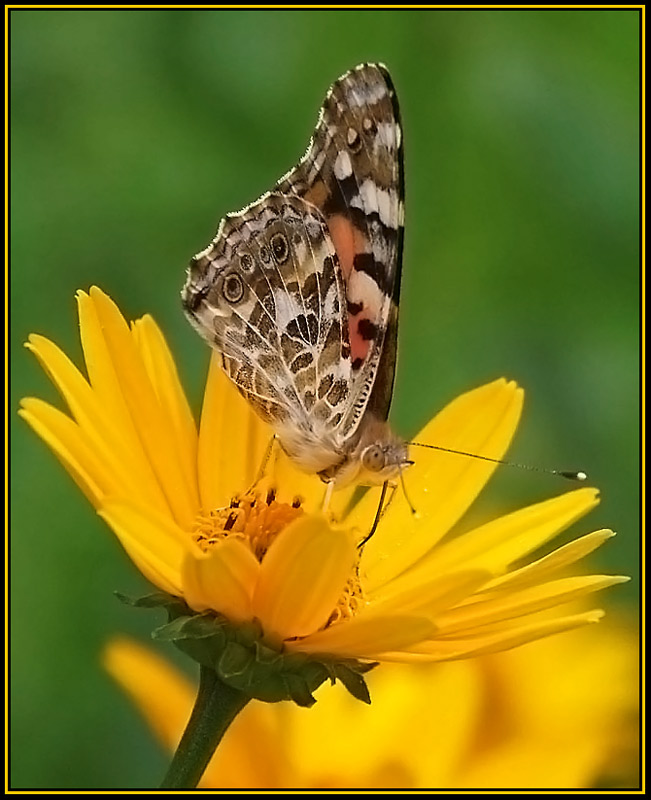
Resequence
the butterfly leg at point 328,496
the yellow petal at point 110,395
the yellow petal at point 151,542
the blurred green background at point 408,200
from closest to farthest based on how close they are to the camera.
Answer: the yellow petal at point 151,542, the yellow petal at point 110,395, the butterfly leg at point 328,496, the blurred green background at point 408,200

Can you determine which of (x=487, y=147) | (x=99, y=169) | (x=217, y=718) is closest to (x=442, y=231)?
(x=487, y=147)

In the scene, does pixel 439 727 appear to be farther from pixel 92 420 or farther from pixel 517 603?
pixel 92 420

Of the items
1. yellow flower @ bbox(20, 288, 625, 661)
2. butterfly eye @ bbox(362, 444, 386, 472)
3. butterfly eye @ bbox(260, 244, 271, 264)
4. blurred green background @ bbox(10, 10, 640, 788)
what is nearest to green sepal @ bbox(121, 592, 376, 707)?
yellow flower @ bbox(20, 288, 625, 661)

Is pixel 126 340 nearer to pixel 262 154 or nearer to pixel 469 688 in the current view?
pixel 469 688

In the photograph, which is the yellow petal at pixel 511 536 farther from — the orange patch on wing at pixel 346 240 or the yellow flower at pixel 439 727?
the orange patch on wing at pixel 346 240

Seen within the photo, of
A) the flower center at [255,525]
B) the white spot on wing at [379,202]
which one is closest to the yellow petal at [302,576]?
the flower center at [255,525]

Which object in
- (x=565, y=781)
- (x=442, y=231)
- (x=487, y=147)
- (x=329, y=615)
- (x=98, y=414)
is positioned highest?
(x=487, y=147)

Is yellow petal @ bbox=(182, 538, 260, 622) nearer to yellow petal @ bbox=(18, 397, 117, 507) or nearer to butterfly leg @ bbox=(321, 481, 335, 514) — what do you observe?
yellow petal @ bbox=(18, 397, 117, 507)

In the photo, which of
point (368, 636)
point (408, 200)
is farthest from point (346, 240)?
point (408, 200)
